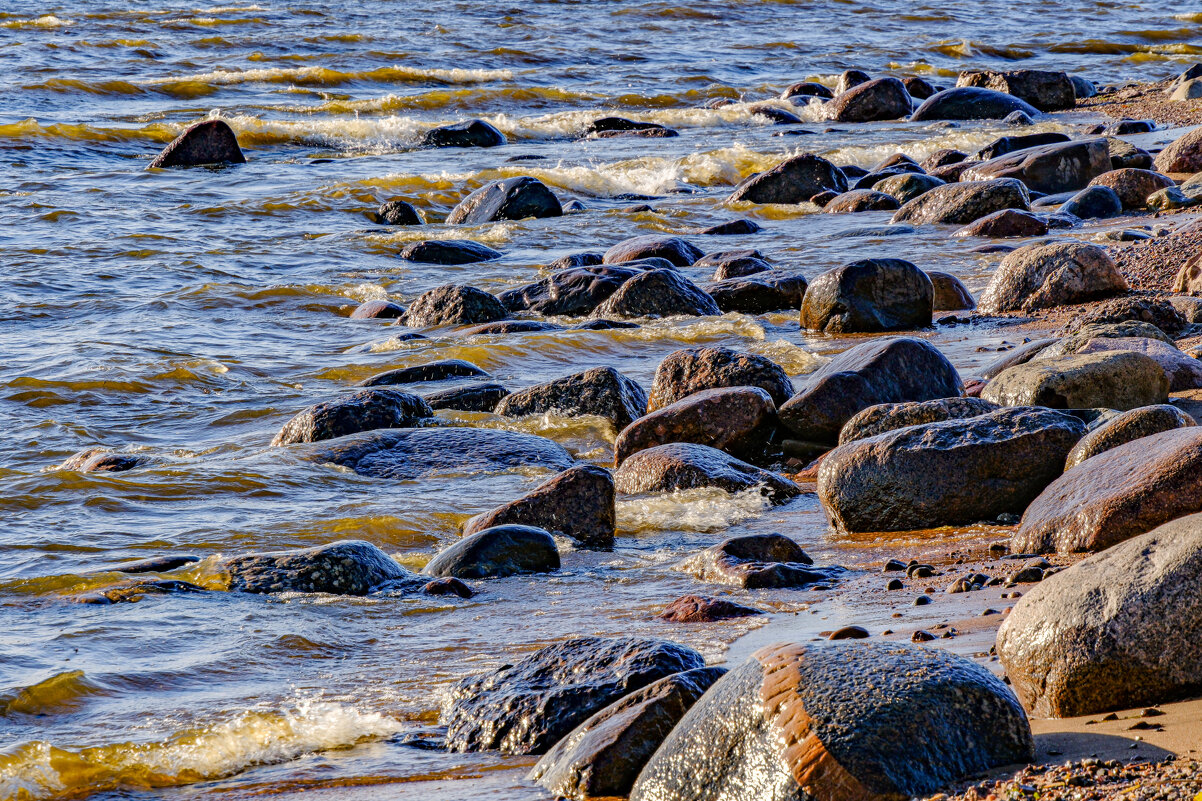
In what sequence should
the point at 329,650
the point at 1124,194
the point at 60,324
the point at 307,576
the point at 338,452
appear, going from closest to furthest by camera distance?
the point at 329,650, the point at 307,576, the point at 338,452, the point at 60,324, the point at 1124,194

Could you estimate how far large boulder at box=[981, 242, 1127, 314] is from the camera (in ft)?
27.7

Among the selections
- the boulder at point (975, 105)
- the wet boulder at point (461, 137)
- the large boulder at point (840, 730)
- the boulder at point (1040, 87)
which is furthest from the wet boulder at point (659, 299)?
the boulder at point (1040, 87)

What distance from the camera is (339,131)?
757 inches

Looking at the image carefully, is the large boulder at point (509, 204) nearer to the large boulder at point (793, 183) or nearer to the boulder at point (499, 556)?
the large boulder at point (793, 183)

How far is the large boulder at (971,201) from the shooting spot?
12.0 m

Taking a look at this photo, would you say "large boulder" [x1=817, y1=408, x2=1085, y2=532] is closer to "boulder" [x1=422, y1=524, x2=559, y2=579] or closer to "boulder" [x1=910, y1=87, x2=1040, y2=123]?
"boulder" [x1=422, y1=524, x2=559, y2=579]

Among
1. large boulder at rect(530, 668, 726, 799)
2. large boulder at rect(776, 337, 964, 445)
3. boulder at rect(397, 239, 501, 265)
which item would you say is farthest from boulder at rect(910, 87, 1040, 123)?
large boulder at rect(530, 668, 726, 799)

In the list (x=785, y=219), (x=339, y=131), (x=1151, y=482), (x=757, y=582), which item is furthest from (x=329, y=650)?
(x=339, y=131)

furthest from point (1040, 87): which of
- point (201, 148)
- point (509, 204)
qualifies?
point (201, 148)

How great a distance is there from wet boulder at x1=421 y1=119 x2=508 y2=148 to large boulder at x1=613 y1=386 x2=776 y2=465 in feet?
42.6

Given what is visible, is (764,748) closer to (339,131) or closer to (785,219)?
(785,219)

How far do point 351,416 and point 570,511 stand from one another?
2.16 metres

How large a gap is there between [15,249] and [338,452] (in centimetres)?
686

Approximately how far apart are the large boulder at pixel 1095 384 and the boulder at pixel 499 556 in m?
2.26
